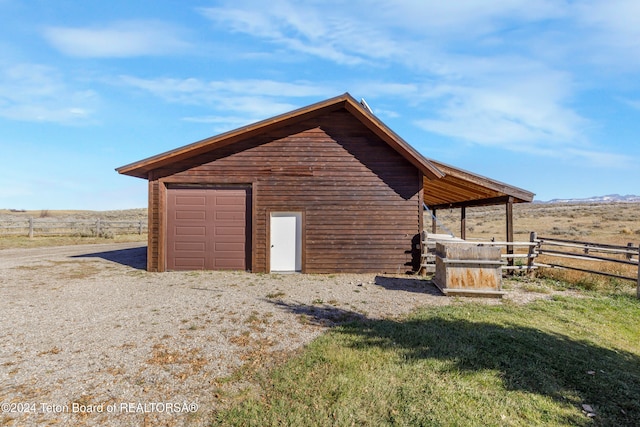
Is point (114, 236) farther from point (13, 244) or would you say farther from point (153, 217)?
point (153, 217)

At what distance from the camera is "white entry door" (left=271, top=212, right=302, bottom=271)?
1255 cm

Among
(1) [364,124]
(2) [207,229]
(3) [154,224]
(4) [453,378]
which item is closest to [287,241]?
(2) [207,229]

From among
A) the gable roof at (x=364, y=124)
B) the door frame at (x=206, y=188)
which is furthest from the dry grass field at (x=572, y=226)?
the door frame at (x=206, y=188)

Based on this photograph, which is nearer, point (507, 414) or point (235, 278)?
point (507, 414)

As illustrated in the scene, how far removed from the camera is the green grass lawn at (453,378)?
142 inches

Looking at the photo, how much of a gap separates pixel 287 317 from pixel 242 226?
632 cm

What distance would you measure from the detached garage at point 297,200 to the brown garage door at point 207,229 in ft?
0.12

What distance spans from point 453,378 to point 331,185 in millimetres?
8871

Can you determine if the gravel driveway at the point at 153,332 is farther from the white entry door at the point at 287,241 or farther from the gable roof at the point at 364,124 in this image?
the gable roof at the point at 364,124

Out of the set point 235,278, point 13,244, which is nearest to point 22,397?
point 235,278

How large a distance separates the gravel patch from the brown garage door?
78 centimetres

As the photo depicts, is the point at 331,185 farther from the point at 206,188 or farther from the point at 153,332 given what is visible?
the point at 153,332

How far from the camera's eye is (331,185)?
494 inches

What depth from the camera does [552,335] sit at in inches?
243
